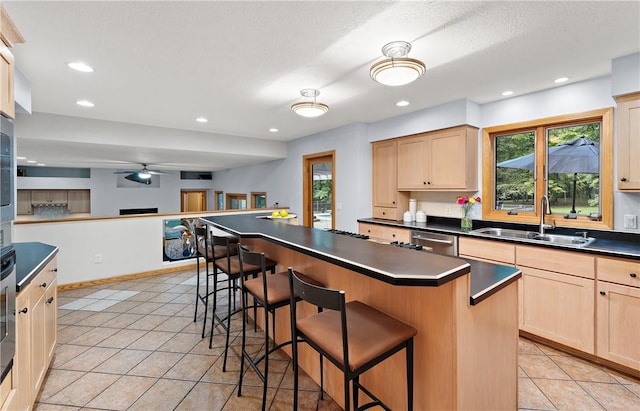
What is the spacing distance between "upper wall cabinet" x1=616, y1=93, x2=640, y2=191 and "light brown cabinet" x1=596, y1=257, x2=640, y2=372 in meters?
0.76

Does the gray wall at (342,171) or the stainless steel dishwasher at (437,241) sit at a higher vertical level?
the gray wall at (342,171)

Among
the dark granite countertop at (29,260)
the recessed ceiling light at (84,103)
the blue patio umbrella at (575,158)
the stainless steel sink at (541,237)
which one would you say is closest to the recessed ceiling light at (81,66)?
the recessed ceiling light at (84,103)

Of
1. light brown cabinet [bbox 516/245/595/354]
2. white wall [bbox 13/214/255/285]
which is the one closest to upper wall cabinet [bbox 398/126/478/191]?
light brown cabinet [bbox 516/245/595/354]

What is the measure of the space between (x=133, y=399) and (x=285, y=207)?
4.52 meters

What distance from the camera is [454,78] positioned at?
2.85 metres

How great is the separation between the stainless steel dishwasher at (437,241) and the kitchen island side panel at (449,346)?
1.63m

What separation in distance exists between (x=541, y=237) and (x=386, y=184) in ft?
6.90

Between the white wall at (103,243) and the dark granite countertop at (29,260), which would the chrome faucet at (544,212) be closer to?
the dark granite countertop at (29,260)

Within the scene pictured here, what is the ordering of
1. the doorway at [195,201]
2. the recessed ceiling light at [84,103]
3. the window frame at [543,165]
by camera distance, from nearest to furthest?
the window frame at [543,165] → the recessed ceiling light at [84,103] → the doorway at [195,201]

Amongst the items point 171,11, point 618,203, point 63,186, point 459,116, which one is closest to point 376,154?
point 459,116

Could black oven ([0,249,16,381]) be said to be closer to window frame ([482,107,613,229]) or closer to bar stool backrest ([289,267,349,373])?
bar stool backrest ([289,267,349,373])

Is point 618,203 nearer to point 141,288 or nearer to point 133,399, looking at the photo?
point 133,399

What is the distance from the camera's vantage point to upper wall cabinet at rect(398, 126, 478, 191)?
361 cm

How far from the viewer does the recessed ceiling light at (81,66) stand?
2.45 metres
